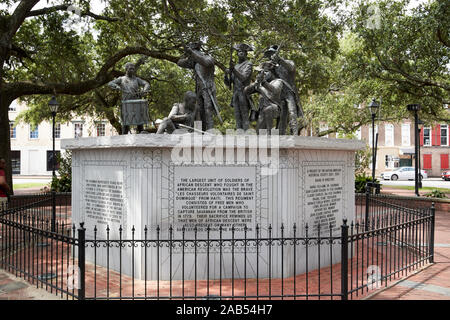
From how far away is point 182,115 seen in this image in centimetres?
916

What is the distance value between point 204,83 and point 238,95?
0.85 meters

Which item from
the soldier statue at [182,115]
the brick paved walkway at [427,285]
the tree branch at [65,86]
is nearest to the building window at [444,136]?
the tree branch at [65,86]

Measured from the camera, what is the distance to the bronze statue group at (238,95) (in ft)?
30.1

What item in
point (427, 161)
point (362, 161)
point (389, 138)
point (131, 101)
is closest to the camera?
point (131, 101)

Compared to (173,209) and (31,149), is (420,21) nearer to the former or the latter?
(173,209)

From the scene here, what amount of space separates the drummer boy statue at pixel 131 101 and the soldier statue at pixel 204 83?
1223 mm

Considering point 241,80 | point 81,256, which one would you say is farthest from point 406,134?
point 81,256

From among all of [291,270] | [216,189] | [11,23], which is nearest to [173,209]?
[216,189]

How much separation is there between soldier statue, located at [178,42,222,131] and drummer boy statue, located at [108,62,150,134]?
1.22 m

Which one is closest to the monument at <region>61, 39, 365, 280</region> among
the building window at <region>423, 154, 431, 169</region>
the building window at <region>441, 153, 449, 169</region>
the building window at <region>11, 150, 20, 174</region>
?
the building window at <region>11, 150, 20, 174</region>

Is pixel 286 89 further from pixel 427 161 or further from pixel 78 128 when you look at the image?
pixel 427 161

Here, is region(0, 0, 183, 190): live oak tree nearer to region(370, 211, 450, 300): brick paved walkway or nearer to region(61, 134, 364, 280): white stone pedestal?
region(61, 134, 364, 280): white stone pedestal

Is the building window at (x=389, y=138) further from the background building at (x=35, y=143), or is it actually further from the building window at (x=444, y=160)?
the background building at (x=35, y=143)

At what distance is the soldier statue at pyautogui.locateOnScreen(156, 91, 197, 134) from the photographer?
357 inches
